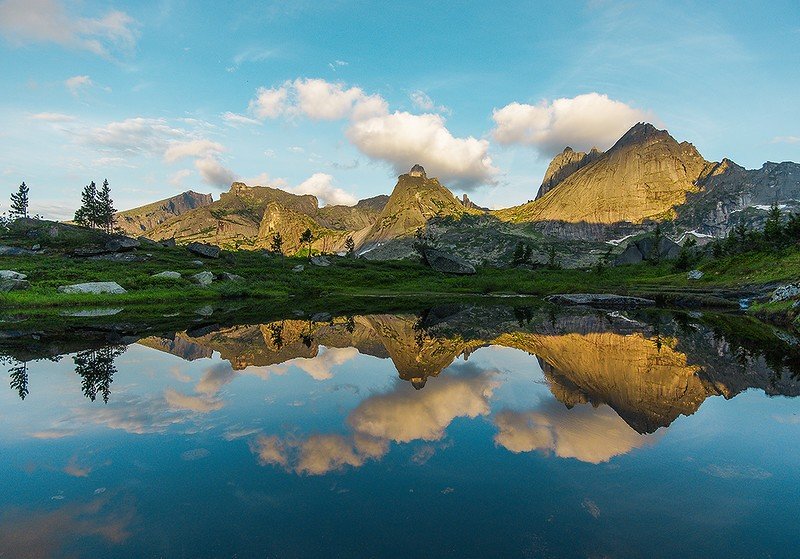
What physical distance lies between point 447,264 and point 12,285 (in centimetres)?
11860

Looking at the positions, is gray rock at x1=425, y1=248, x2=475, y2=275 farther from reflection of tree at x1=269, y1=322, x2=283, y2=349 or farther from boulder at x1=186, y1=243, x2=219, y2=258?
reflection of tree at x1=269, y1=322, x2=283, y2=349

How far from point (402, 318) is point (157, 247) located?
110964 millimetres

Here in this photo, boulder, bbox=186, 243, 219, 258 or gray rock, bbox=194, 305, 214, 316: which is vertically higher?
boulder, bbox=186, 243, 219, 258

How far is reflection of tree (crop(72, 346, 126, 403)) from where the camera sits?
21.0 m

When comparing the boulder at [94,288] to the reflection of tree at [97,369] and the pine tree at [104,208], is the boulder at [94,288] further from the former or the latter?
the pine tree at [104,208]

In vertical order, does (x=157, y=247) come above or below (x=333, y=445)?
above

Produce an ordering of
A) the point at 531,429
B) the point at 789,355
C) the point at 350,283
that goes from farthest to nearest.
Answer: the point at 350,283
the point at 789,355
the point at 531,429

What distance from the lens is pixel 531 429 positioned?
1603 centimetres

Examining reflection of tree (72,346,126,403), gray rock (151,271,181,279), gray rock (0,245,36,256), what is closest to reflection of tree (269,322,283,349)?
reflection of tree (72,346,126,403)

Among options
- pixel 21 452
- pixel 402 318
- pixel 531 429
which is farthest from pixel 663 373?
pixel 402 318

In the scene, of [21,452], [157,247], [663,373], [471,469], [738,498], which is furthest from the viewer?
[157,247]

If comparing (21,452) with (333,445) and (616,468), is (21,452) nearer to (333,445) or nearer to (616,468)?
(333,445)

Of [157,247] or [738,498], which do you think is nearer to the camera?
[738,498]

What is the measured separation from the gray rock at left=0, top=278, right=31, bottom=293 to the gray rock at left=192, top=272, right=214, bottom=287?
2660 centimetres
